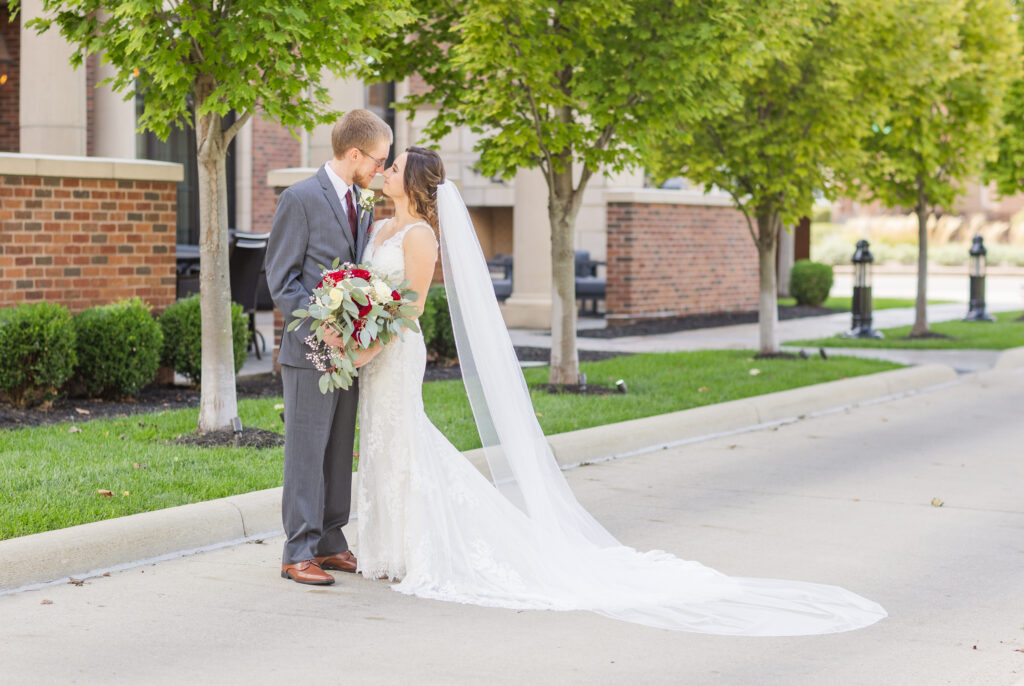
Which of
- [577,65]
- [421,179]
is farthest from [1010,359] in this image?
[421,179]

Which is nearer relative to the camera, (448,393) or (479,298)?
(479,298)

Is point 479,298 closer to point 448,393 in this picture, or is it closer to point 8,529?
point 8,529

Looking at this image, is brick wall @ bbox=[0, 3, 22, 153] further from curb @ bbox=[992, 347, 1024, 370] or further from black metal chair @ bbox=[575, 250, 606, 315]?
curb @ bbox=[992, 347, 1024, 370]

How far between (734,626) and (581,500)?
282 cm

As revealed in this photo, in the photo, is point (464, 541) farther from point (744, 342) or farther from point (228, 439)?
point (744, 342)

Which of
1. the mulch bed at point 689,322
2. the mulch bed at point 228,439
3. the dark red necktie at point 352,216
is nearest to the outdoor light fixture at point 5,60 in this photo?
the mulch bed at point 689,322

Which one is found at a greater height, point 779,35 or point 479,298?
point 779,35

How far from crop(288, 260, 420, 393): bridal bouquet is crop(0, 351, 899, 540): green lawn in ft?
5.38

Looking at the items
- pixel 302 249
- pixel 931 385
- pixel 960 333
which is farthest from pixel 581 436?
pixel 960 333

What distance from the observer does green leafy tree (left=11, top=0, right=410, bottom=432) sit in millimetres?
8180

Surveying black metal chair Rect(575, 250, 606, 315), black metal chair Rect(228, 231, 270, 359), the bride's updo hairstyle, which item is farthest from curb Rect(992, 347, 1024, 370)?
the bride's updo hairstyle

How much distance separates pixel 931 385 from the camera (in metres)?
14.9

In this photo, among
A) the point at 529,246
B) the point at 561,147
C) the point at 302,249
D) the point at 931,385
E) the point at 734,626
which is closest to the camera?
the point at 734,626

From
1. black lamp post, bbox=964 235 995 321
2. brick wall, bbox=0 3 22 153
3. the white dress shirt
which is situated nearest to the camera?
the white dress shirt
